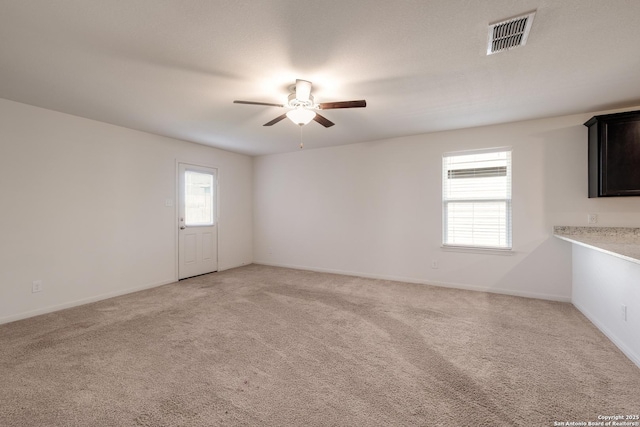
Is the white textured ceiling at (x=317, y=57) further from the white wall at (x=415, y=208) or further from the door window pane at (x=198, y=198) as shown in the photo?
the door window pane at (x=198, y=198)

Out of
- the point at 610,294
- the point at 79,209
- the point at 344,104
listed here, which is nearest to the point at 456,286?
the point at 610,294

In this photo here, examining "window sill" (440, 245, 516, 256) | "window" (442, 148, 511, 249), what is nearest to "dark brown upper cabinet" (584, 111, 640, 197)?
"window" (442, 148, 511, 249)

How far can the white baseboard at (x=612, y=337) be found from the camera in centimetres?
223

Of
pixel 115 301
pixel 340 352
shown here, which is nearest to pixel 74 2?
pixel 340 352

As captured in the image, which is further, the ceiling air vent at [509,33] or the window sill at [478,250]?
the window sill at [478,250]

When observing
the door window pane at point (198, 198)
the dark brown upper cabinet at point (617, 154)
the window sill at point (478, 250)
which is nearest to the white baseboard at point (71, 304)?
the door window pane at point (198, 198)

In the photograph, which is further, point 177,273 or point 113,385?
point 177,273

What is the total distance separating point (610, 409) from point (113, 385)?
331 centimetres

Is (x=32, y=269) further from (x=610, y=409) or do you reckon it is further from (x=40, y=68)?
(x=610, y=409)

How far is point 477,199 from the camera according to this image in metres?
Result: 4.18

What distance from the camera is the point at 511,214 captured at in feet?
13.0

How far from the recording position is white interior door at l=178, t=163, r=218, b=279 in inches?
194

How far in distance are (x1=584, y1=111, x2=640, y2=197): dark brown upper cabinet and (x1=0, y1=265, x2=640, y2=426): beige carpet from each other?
5.11ft

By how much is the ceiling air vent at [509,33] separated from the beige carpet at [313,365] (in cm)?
248
